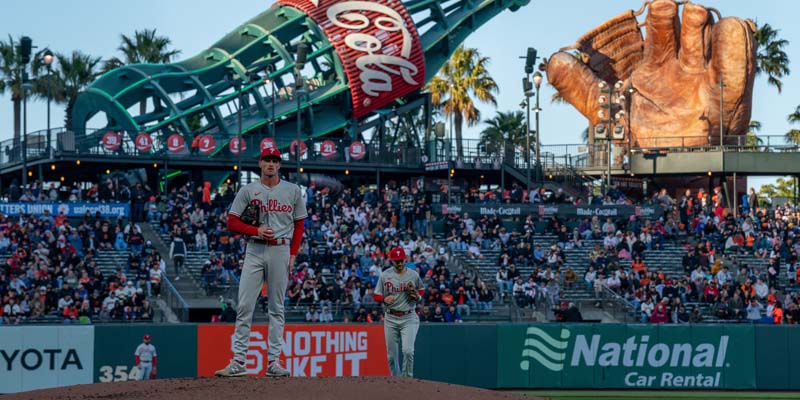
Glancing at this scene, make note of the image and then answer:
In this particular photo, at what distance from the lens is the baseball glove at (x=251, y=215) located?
1228cm

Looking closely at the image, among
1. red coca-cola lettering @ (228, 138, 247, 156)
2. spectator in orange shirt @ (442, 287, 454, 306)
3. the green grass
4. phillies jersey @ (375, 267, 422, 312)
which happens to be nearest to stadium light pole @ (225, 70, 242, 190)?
red coca-cola lettering @ (228, 138, 247, 156)

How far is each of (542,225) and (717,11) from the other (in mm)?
20344

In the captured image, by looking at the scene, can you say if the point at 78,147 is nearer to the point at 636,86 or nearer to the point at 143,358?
the point at 143,358

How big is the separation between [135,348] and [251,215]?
41.7ft

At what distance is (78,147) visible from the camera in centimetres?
4338

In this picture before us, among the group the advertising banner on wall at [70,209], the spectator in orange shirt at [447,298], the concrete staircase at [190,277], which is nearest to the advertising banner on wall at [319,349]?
the spectator in orange shirt at [447,298]

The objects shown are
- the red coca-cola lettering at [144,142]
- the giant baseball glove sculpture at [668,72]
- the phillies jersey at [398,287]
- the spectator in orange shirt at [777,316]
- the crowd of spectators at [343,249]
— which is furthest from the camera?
the giant baseball glove sculpture at [668,72]

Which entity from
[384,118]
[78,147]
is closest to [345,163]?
[384,118]

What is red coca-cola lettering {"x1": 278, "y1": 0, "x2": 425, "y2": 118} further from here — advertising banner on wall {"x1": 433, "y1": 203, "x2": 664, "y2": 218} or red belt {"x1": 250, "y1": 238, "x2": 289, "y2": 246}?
red belt {"x1": 250, "y1": 238, "x2": 289, "y2": 246}

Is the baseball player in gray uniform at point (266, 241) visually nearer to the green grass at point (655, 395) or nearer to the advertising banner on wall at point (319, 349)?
the advertising banner on wall at point (319, 349)

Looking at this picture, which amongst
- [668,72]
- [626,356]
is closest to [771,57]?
[668,72]

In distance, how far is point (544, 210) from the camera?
4028 centimetres

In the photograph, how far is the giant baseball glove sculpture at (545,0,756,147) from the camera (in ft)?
178

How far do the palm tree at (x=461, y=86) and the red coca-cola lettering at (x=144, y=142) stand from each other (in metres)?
28.4
